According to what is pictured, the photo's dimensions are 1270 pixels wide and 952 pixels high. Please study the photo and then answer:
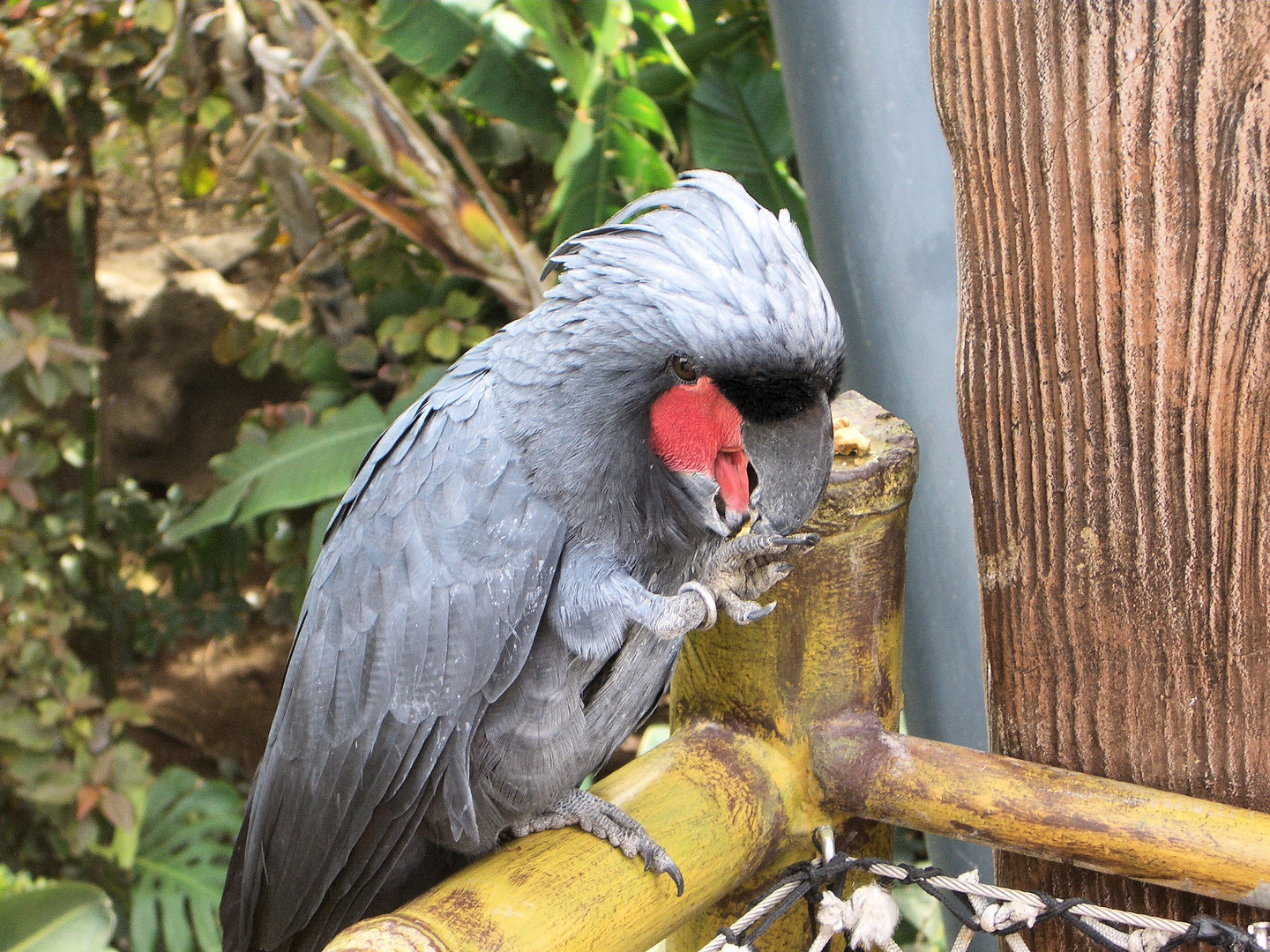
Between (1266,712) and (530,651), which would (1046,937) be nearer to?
(1266,712)

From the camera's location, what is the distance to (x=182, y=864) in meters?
2.43

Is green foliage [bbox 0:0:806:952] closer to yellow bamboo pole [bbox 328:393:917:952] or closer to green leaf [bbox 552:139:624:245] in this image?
green leaf [bbox 552:139:624:245]

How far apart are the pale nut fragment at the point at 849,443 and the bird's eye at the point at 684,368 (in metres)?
0.14

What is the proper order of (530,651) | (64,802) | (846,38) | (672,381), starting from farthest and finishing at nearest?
(64,802)
(846,38)
(530,651)
(672,381)

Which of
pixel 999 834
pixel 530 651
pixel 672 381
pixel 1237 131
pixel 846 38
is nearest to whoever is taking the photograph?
pixel 1237 131

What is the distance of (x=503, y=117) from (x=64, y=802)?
1.76 metres

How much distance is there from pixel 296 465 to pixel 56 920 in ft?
3.19

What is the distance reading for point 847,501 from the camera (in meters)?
0.88

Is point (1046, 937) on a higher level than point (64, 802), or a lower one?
higher

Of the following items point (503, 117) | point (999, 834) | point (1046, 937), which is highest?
point (503, 117)

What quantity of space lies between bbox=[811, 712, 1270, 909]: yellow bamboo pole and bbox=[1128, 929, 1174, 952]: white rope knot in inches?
1.5

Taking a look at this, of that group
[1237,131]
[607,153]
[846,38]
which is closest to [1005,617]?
[1237,131]

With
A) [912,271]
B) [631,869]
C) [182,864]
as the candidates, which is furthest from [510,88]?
[182,864]

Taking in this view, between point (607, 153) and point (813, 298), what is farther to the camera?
point (607, 153)
